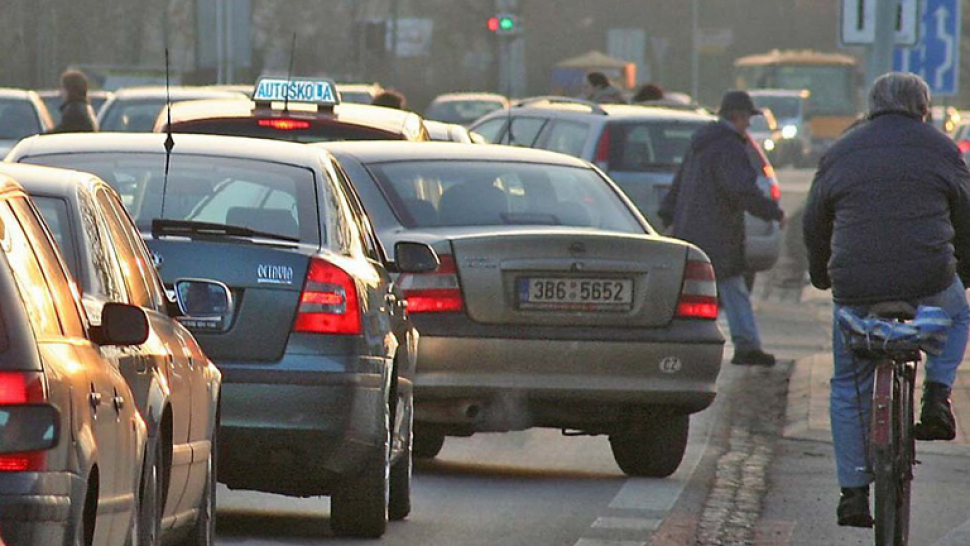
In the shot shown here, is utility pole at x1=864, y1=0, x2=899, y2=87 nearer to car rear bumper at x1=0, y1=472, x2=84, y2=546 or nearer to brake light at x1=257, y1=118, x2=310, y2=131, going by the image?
brake light at x1=257, y1=118, x2=310, y2=131

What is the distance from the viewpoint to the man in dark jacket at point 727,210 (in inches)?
674

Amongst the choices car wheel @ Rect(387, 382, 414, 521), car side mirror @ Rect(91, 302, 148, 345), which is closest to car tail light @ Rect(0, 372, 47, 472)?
car side mirror @ Rect(91, 302, 148, 345)

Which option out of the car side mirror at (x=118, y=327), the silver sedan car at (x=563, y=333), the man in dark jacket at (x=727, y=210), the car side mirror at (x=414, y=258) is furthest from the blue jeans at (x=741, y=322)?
the car side mirror at (x=118, y=327)

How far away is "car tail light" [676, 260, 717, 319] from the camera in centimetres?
1131

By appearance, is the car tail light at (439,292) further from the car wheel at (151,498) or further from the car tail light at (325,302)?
the car wheel at (151,498)

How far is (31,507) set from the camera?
17.4ft

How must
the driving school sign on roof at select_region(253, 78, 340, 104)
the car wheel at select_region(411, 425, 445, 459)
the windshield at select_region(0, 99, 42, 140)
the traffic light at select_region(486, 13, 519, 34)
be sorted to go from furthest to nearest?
1. the traffic light at select_region(486, 13, 519, 34)
2. the windshield at select_region(0, 99, 42, 140)
3. the driving school sign on roof at select_region(253, 78, 340, 104)
4. the car wheel at select_region(411, 425, 445, 459)

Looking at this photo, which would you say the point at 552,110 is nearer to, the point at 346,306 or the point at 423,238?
the point at 423,238

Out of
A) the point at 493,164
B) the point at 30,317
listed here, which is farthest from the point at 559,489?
the point at 30,317

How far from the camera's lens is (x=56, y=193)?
6.88m

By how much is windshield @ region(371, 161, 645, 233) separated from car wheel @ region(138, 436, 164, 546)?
4843 millimetres

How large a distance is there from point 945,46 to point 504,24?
21204 mm

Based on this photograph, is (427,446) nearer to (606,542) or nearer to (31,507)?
(606,542)

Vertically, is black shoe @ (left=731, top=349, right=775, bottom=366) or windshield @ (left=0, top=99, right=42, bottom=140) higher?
windshield @ (left=0, top=99, right=42, bottom=140)
